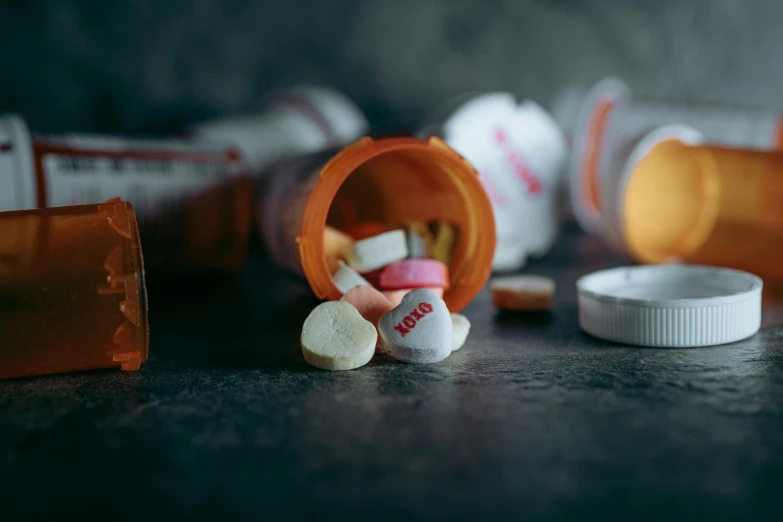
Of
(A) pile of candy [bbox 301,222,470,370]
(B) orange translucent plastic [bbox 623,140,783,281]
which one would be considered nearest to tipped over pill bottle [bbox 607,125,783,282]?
(B) orange translucent plastic [bbox 623,140,783,281]

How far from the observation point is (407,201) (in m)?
1.13

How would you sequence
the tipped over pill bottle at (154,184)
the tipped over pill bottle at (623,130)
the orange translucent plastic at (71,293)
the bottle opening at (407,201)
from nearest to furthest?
1. the orange translucent plastic at (71,293)
2. the bottle opening at (407,201)
3. the tipped over pill bottle at (154,184)
4. the tipped over pill bottle at (623,130)

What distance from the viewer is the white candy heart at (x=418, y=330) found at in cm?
75

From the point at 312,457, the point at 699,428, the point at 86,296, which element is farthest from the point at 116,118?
the point at 699,428

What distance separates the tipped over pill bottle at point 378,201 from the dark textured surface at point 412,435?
4.3 inches

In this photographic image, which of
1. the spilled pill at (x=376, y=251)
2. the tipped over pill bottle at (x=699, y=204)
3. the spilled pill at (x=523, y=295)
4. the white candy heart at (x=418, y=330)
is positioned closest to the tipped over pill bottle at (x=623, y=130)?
the tipped over pill bottle at (x=699, y=204)

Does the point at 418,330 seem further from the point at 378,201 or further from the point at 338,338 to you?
the point at 378,201

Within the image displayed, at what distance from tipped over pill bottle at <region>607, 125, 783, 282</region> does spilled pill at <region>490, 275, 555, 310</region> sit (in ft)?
0.85

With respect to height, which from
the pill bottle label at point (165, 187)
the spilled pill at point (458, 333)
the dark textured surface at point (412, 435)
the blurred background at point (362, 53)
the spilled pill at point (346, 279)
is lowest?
the dark textured surface at point (412, 435)

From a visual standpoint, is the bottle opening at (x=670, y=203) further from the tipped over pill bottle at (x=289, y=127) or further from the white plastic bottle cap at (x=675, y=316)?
the tipped over pill bottle at (x=289, y=127)

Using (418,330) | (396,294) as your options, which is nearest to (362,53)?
(396,294)

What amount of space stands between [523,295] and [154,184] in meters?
0.54

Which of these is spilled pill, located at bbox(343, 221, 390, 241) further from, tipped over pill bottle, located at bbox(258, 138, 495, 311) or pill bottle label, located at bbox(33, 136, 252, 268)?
pill bottle label, located at bbox(33, 136, 252, 268)

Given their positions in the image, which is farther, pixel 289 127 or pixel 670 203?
pixel 289 127
